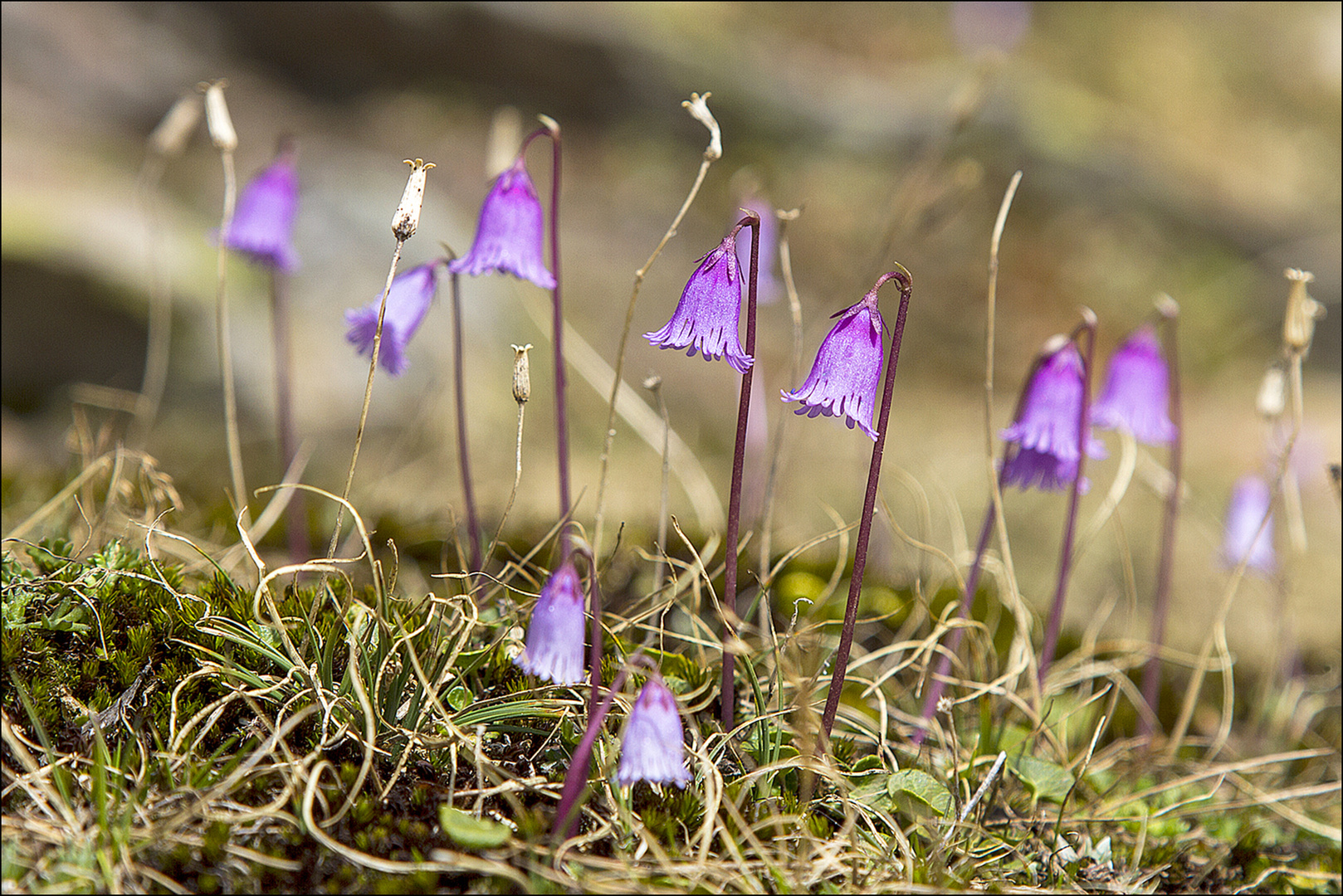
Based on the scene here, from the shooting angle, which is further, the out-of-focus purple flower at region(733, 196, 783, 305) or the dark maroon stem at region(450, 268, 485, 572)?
the out-of-focus purple flower at region(733, 196, 783, 305)

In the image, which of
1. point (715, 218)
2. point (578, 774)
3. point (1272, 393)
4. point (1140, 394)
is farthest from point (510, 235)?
point (715, 218)

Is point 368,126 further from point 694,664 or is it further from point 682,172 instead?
point 694,664

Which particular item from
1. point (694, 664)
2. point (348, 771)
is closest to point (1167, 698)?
point (694, 664)

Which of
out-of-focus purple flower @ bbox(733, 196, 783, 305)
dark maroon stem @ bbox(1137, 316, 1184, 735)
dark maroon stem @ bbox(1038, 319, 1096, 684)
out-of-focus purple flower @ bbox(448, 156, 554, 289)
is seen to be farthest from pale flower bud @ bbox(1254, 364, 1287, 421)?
out-of-focus purple flower @ bbox(448, 156, 554, 289)

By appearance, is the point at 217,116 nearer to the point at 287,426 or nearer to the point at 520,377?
the point at 287,426

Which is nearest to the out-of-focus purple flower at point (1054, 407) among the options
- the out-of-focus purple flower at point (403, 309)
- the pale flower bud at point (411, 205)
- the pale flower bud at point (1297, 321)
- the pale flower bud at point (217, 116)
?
the pale flower bud at point (1297, 321)

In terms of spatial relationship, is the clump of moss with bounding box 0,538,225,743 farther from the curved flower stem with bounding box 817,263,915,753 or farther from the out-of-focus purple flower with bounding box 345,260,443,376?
the curved flower stem with bounding box 817,263,915,753
